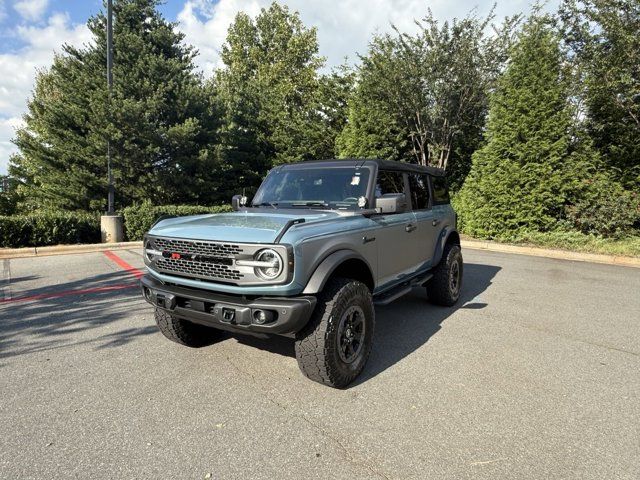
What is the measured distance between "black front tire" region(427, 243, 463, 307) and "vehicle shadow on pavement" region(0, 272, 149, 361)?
11.5 ft

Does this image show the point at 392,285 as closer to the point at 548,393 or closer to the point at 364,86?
the point at 548,393

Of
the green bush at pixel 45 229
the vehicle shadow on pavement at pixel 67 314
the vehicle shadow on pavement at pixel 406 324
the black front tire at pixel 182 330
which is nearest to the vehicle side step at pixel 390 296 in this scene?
the vehicle shadow on pavement at pixel 406 324

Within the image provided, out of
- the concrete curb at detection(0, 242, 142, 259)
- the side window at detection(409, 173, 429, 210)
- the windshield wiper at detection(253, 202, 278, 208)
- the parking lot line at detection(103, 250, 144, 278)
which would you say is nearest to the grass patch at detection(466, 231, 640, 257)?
the side window at detection(409, 173, 429, 210)

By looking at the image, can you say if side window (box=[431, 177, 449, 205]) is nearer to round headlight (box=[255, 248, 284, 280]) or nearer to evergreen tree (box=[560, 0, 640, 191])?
round headlight (box=[255, 248, 284, 280])

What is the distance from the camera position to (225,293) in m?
2.90

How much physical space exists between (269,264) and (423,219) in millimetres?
2561

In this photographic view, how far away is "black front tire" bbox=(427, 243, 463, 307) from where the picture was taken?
201 inches

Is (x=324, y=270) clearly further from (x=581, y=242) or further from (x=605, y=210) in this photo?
(x=605, y=210)

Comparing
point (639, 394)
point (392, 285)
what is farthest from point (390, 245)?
point (639, 394)

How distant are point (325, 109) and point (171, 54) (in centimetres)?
749

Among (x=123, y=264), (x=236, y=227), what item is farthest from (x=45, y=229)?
(x=236, y=227)

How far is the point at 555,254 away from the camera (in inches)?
396

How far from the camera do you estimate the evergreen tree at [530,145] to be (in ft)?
35.8

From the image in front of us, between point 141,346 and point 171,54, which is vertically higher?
point 171,54
